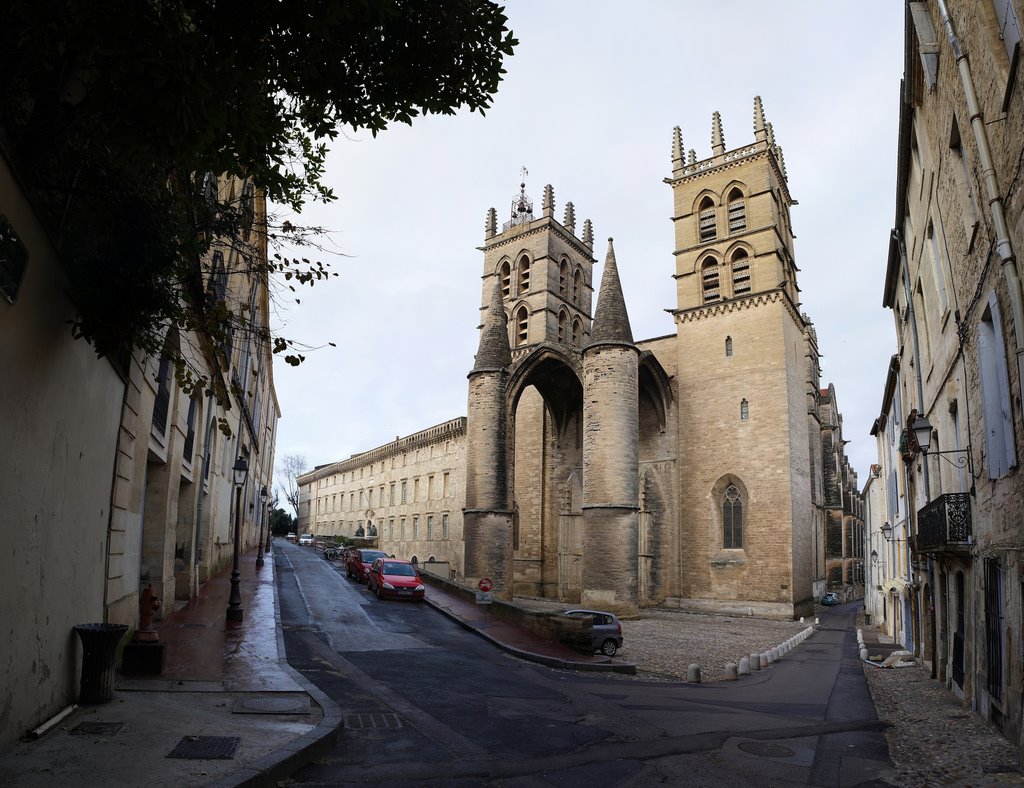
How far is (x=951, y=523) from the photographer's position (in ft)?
34.6

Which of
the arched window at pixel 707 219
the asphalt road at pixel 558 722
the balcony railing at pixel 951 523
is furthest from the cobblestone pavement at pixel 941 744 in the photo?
the arched window at pixel 707 219

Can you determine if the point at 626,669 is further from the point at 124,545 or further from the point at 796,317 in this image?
the point at 796,317

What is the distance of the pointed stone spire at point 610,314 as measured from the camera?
1122 inches

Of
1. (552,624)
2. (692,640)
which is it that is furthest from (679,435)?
(552,624)

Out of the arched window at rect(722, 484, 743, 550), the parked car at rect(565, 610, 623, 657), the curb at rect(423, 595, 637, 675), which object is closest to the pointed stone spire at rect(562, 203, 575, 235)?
the arched window at rect(722, 484, 743, 550)

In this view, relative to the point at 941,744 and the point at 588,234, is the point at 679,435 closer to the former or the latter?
the point at 588,234

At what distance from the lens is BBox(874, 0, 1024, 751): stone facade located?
25.1 ft

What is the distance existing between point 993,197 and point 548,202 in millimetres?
36762

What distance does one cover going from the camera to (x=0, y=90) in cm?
521

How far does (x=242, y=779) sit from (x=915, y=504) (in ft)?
53.2

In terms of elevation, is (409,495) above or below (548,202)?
below

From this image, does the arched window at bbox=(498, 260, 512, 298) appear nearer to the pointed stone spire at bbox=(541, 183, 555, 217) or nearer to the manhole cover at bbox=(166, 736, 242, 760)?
the pointed stone spire at bbox=(541, 183, 555, 217)

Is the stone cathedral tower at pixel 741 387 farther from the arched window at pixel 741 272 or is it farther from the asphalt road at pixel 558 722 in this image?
the asphalt road at pixel 558 722

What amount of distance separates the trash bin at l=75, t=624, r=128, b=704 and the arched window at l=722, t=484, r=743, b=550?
27.2 metres
